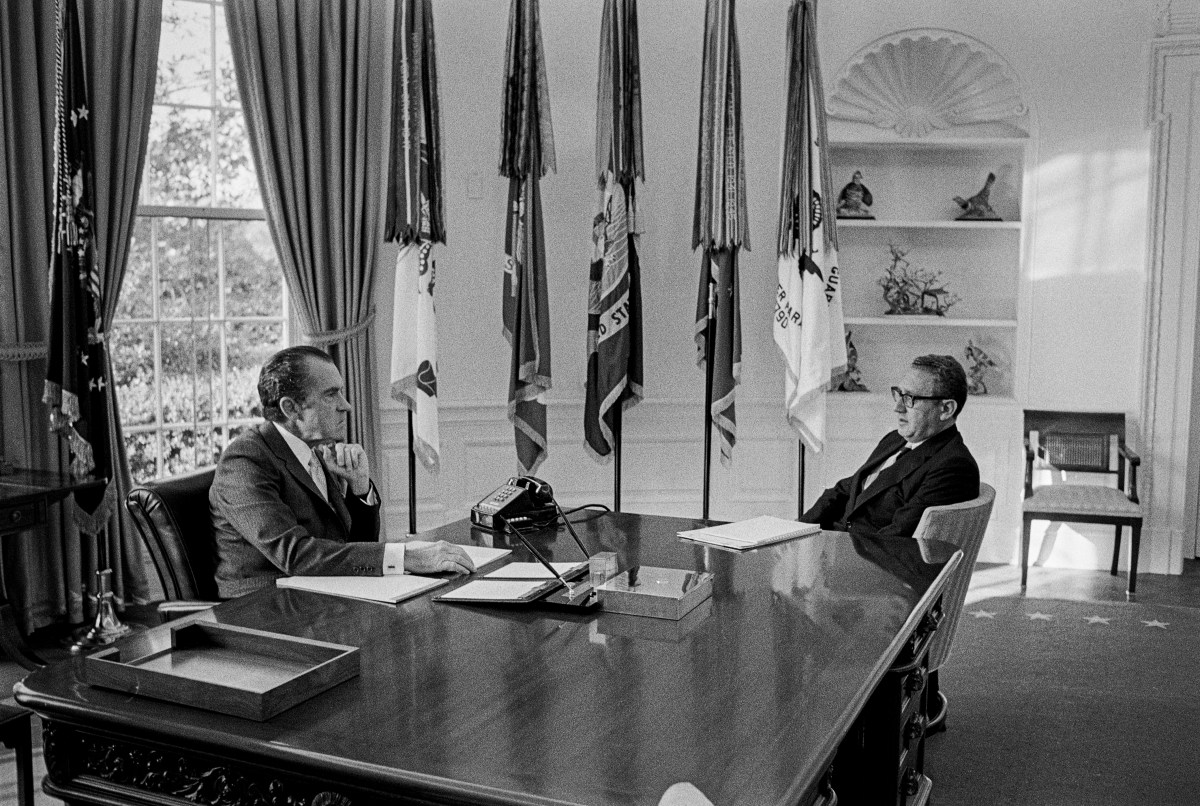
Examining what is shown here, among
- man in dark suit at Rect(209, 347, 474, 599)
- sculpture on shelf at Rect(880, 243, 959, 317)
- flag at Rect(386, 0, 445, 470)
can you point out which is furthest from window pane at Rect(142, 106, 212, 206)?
sculpture on shelf at Rect(880, 243, 959, 317)

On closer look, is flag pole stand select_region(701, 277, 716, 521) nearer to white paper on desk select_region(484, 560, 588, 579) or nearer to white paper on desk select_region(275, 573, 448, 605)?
white paper on desk select_region(484, 560, 588, 579)

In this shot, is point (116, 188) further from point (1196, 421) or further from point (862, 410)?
point (1196, 421)

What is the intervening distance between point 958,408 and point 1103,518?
6.34ft

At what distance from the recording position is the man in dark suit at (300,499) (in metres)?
2.51

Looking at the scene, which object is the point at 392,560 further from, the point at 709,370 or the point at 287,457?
the point at 709,370

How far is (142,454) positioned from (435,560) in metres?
3.02

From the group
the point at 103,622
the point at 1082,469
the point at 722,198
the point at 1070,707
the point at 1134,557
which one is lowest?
the point at 1070,707

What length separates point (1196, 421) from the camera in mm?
5758

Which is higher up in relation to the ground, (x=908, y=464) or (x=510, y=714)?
(x=908, y=464)

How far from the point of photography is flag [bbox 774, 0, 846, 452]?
195 inches

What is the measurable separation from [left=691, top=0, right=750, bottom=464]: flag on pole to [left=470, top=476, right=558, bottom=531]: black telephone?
212 centimetres

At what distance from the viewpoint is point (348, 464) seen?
2.97m

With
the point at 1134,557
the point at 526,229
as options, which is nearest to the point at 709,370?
the point at 526,229

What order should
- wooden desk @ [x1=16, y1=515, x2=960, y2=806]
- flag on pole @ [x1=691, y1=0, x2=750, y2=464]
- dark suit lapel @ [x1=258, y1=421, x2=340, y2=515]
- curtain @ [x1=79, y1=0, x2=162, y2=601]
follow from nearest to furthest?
wooden desk @ [x1=16, y1=515, x2=960, y2=806] → dark suit lapel @ [x1=258, y1=421, x2=340, y2=515] → curtain @ [x1=79, y1=0, x2=162, y2=601] → flag on pole @ [x1=691, y1=0, x2=750, y2=464]
